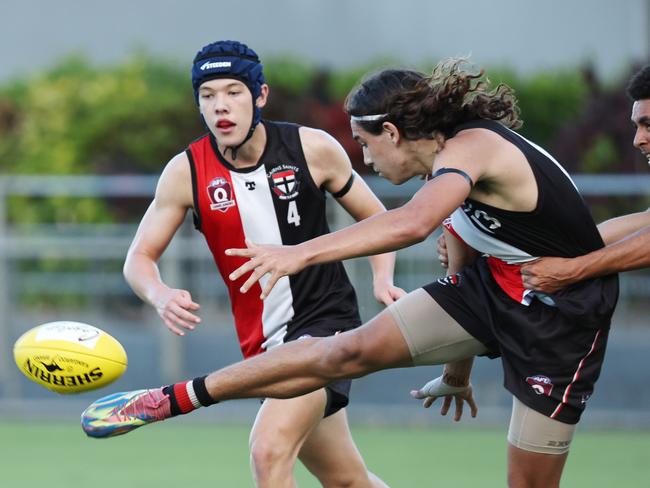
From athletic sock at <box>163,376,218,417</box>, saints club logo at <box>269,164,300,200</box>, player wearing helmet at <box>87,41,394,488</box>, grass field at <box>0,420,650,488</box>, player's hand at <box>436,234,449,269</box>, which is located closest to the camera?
athletic sock at <box>163,376,218,417</box>

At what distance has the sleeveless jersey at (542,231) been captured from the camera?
5645 millimetres

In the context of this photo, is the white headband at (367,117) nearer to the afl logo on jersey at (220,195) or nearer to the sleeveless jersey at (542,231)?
the sleeveless jersey at (542,231)

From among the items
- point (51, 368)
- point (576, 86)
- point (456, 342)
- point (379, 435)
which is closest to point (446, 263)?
Answer: point (456, 342)

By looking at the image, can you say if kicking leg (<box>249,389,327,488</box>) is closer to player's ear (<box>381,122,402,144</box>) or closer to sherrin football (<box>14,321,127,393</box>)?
sherrin football (<box>14,321,127,393</box>)

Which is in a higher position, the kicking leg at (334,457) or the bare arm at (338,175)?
the bare arm at (338,175)

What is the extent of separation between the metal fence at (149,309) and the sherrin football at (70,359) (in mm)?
4966

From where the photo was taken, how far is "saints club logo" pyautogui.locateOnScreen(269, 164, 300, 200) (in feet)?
20.9

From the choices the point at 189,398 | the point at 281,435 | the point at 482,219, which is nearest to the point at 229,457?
the point at 281,435

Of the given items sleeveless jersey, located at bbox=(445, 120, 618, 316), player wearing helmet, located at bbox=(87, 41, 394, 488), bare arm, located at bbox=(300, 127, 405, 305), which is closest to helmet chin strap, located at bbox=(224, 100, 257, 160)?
player wearing helmet, located at bbox=(87, 41, 394, 488)

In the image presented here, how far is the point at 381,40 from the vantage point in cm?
1980

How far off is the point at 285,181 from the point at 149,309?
5667 mm

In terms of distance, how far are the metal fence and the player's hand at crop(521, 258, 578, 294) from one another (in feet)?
17.1

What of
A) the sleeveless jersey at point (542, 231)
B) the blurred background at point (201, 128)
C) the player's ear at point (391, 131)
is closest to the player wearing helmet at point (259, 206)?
the player's ear at point (391, 131)

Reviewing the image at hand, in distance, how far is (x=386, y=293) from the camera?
6613 millimetres
